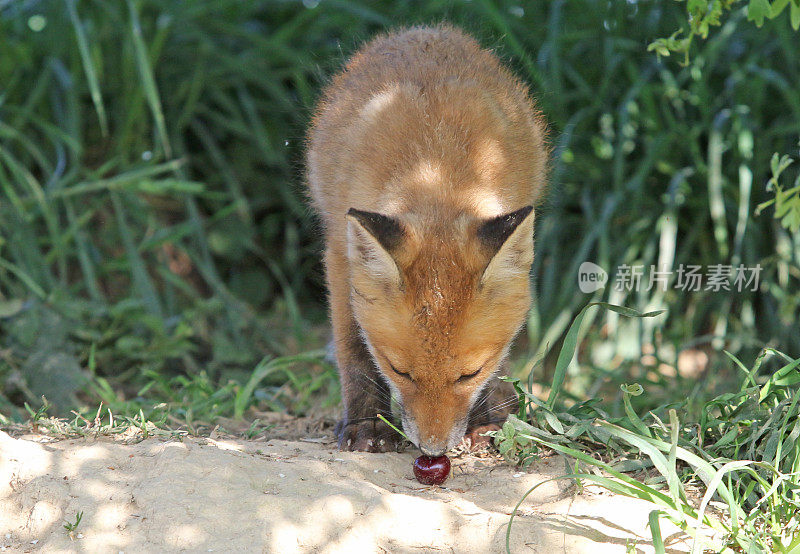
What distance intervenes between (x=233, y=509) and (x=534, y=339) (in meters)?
3.49

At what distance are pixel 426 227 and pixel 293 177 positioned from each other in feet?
9.04

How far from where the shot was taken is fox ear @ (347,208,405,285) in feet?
9.34

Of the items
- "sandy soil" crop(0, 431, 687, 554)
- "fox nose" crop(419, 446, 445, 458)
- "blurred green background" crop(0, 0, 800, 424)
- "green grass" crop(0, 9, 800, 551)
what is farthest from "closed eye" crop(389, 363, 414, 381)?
"blurred green background" crop(0, 0, 800, 424)

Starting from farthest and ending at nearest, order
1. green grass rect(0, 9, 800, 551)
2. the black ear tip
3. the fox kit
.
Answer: green grass rect(0, 9, 800, 551), the fox kit, the black ear tip

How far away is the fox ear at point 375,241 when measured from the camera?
2848 mm

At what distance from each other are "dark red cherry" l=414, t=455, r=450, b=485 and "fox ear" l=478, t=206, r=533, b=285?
70cm

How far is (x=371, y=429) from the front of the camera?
11.9 ft

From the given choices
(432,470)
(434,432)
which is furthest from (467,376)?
(432,470)

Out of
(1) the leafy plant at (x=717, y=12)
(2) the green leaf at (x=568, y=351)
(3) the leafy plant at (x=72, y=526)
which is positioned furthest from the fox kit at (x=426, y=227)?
(3) the leafy plant at (x=72, y=526)

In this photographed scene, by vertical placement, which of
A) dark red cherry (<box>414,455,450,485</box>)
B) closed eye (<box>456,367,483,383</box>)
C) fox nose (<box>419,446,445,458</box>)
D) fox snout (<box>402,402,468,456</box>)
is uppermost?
closed eye (<box>456,367,483,383</box>)

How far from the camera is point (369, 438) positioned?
3.58 metres

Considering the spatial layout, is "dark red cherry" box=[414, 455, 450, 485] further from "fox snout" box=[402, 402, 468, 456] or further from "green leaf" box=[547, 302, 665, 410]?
"green leaf" box=[547, 302, 665, 410]

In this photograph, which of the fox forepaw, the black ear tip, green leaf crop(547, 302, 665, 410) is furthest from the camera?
the fox forepaw

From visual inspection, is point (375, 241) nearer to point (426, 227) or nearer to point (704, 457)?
point (426, 227)
